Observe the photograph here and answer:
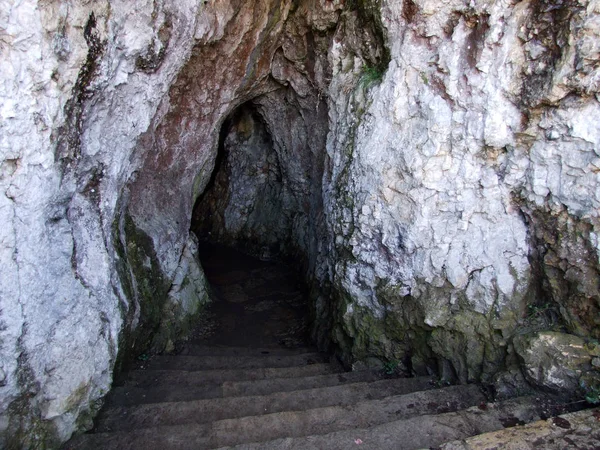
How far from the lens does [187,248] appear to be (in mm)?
7840

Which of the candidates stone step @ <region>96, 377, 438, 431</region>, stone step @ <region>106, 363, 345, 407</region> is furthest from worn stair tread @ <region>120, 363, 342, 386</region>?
stone step @ <region>96, 377, 438, 431</region>

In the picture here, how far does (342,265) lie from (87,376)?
316 cm

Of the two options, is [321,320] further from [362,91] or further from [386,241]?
[362,91]

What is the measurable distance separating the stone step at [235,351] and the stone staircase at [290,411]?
0.80 m

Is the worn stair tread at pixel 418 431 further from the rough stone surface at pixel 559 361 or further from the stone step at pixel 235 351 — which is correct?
the stone step at pixel 235 351

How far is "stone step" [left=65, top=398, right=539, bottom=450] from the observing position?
3.64m

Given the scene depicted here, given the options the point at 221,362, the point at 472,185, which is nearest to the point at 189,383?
the point at 221,362

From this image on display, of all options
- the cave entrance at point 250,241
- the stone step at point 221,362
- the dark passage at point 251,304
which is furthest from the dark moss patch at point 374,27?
the dark passage at point 251,304

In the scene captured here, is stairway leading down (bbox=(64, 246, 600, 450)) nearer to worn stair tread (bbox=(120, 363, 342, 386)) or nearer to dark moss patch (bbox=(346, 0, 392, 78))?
worn stair tread (bbox=(120, 363, 342, 386))

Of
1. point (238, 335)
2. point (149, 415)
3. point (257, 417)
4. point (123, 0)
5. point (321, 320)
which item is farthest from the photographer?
point (238, 335)

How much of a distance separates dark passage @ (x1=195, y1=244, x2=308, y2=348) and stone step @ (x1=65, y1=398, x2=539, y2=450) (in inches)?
128

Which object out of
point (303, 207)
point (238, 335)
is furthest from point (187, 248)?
point (303, 207)

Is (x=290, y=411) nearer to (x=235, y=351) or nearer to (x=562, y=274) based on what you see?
(x=235, y=351)

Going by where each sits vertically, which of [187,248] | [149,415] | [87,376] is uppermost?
[187,248]
